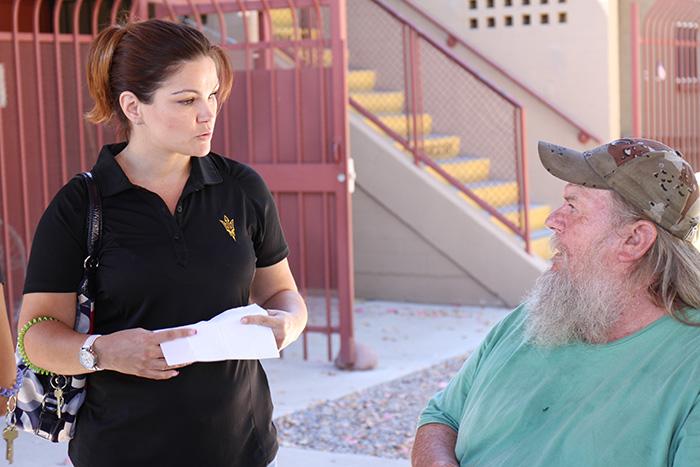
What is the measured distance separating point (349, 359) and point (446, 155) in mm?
4437

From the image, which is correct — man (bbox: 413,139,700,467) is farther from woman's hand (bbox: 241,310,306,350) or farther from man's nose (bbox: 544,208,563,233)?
woman's hand (bbox: 241,310,306,350)

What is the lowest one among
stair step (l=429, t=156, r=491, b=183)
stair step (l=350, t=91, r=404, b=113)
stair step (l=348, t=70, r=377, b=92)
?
stair step (l=429, t=156, r=491, b=183)

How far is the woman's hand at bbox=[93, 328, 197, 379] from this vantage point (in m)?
2.41

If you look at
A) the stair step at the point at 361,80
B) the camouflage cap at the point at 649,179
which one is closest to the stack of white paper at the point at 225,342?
the camouflage cap at the point at 649,179

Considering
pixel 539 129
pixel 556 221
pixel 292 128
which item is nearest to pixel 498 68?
pixel 539 129

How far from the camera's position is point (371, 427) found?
5.76 meters

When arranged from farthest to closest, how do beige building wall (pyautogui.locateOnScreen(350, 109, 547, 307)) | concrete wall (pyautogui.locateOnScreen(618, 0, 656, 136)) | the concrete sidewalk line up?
concrete wall (pyautogui.locateOnScreen(618, 0, 656, 136))
beige building wall (pyautogui.locateOnScreen(350, 109, 547, 307))
the concrete sidewalk

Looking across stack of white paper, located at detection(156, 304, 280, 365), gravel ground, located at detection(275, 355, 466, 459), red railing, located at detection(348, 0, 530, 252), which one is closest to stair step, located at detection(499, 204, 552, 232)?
red railing, located at detection(348, 0, 530, 252)

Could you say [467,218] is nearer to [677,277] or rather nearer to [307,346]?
[307,346]

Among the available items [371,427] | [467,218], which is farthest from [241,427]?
[467,218]

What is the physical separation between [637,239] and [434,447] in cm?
72

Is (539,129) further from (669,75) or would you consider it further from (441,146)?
(669,75)

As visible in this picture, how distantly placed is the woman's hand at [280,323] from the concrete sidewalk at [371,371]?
2.28 meters

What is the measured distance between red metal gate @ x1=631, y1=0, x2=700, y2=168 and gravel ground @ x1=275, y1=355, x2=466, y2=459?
3.82 metres
